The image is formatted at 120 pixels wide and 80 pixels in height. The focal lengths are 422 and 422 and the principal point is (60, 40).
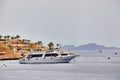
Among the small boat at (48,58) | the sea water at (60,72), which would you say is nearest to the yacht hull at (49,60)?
the small boat at (48,58)

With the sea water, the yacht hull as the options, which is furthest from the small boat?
the sea water

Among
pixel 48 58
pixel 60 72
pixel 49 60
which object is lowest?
pixel 60 72

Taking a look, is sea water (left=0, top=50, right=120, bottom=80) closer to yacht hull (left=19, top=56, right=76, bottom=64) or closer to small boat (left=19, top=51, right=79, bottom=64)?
yacht hull (left=19, top=56, right=76, bottom=64)

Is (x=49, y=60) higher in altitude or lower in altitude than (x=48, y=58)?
lower

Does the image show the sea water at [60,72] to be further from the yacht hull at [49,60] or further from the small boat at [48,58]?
the small boat at [48,58]

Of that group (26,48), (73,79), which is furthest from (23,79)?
(26,48)

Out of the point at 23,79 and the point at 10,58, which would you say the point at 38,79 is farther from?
the point at 10,58

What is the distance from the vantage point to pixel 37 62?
33281mm

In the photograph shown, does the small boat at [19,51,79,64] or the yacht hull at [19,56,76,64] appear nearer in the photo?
the yacht hull at [19,56,76,64]

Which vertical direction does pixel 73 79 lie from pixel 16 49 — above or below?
below

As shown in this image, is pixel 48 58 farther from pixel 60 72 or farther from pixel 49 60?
pixel 60 72

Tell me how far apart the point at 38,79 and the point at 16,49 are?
27.2m

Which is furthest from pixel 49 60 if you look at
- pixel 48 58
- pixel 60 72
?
pixel 60 72

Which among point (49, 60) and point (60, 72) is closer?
point (60, 72)
